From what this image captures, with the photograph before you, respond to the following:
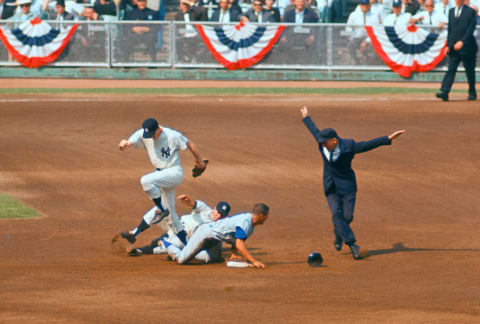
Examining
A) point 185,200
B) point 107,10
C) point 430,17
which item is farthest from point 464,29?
point 185,200

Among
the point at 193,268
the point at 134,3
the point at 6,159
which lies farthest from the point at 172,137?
the point at 134,3

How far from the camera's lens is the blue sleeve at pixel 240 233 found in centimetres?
1155

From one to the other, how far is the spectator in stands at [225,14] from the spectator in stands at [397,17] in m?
4.36

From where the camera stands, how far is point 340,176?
41.8 feet

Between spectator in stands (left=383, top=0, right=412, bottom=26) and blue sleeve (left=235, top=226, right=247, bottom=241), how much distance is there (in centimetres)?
1731

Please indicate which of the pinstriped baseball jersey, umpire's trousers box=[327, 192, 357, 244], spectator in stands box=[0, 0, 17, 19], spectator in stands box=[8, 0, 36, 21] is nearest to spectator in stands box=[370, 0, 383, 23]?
spectator in stands box=[8, 0, 36, 21]

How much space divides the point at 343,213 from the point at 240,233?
185cm

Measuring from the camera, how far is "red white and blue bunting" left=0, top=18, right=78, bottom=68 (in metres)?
27.3

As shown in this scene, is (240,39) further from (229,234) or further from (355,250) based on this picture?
(229,234)

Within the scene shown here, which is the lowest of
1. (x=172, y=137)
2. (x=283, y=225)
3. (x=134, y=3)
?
(x=283, y=225)

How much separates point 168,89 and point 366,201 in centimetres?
1177

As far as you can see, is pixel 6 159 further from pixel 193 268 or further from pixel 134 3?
pixel 134 3

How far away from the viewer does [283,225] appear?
49.2 feet

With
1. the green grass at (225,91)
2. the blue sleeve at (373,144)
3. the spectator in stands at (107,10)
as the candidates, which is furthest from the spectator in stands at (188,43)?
the blue sleeve at (373,144)
